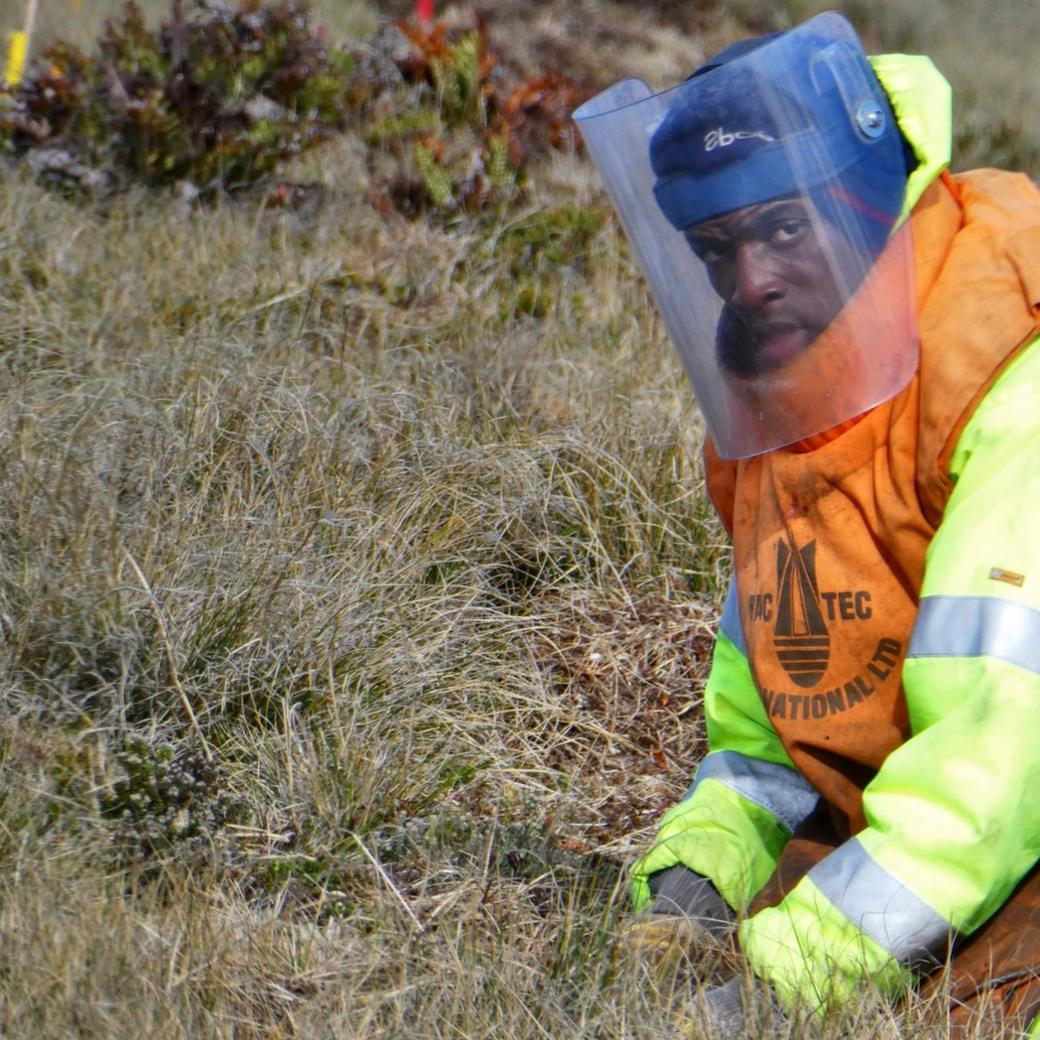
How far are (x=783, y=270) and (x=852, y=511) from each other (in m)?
0.38

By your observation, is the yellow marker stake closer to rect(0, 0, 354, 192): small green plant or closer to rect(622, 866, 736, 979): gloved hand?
rect(0, 0, 354, 192): small green plant

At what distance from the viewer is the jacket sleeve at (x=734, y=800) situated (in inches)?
96.5

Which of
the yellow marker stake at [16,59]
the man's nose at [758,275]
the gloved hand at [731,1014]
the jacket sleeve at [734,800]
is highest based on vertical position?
the yellow marker stake at [16,59]

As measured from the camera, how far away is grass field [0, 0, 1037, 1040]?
7.34 ft

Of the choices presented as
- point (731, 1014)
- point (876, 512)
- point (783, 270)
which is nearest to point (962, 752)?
point (876, 512)

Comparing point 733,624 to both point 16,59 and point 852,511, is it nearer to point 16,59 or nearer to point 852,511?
point 852,511

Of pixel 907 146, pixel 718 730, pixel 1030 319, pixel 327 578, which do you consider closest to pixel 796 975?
pixel 718 730

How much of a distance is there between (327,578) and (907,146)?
1.61m

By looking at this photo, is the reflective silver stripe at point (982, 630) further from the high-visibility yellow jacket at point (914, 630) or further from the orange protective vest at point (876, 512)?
the orange protective vest at point (876, 512)

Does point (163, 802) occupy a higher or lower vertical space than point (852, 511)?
lower

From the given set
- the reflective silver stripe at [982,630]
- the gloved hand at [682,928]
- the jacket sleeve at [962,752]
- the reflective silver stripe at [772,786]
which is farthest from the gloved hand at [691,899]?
the reflective silver stripe at [982,630]

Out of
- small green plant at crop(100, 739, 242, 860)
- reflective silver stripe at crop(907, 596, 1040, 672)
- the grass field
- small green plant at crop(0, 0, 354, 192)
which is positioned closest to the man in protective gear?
reflective silver stripe at crop(907, 596, 1040, 672)

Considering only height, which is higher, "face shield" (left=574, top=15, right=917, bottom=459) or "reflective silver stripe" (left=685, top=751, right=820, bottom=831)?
"face shield" (left=574, top=15, right=917, bottom=459)

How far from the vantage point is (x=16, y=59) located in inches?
254
